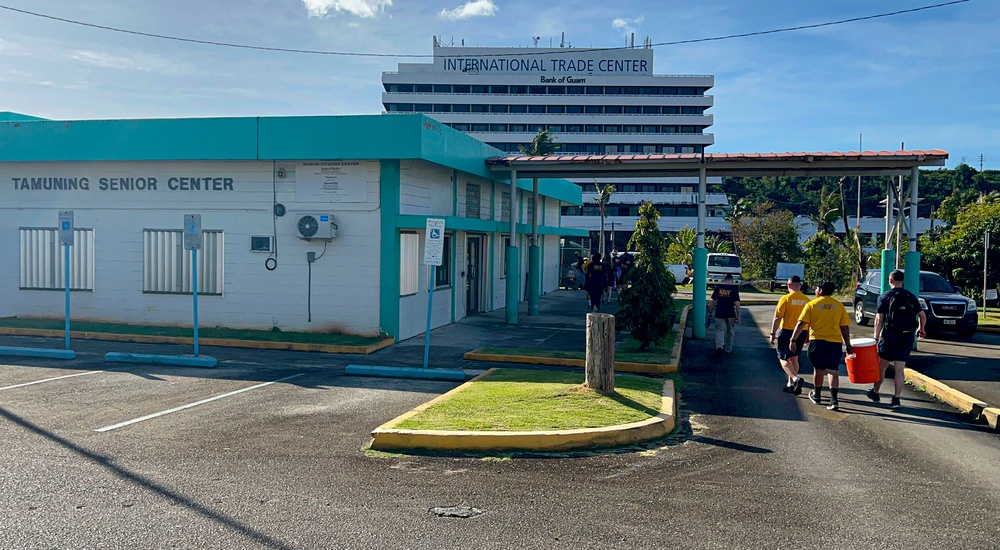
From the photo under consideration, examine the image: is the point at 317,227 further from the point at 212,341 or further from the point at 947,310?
the point at 947,310

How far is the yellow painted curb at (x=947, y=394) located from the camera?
10.2 meters

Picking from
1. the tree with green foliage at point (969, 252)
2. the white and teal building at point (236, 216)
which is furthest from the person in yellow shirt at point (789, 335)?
the tree with green foliage at point (969, 252)

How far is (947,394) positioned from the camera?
11.3 metres

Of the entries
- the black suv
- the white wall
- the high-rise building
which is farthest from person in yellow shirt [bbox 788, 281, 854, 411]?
the high-rise building

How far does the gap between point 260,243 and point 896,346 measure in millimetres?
11962

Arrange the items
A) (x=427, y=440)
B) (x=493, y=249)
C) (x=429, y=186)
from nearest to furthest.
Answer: (x=427, y=440) → (x=429, y=186) → (x=493, y=249)

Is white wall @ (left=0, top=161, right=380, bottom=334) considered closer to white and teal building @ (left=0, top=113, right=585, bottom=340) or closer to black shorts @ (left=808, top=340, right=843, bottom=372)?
white and teal building @ (left=0, top=113, right=585, bottom=340)

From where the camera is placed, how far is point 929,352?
16703 millimetres

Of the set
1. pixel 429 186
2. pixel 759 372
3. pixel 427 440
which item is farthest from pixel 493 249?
pixel 427 440

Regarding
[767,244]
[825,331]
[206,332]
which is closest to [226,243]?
[206,332]

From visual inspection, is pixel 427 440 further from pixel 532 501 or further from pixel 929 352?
pixel 929 352

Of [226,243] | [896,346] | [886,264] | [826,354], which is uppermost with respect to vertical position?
[226,243]

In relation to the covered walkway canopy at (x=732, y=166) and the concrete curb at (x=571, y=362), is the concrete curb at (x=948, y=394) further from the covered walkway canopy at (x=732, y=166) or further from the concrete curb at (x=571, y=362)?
the covered walkway canopy at (x=732, y=166)

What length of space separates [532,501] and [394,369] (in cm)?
644
